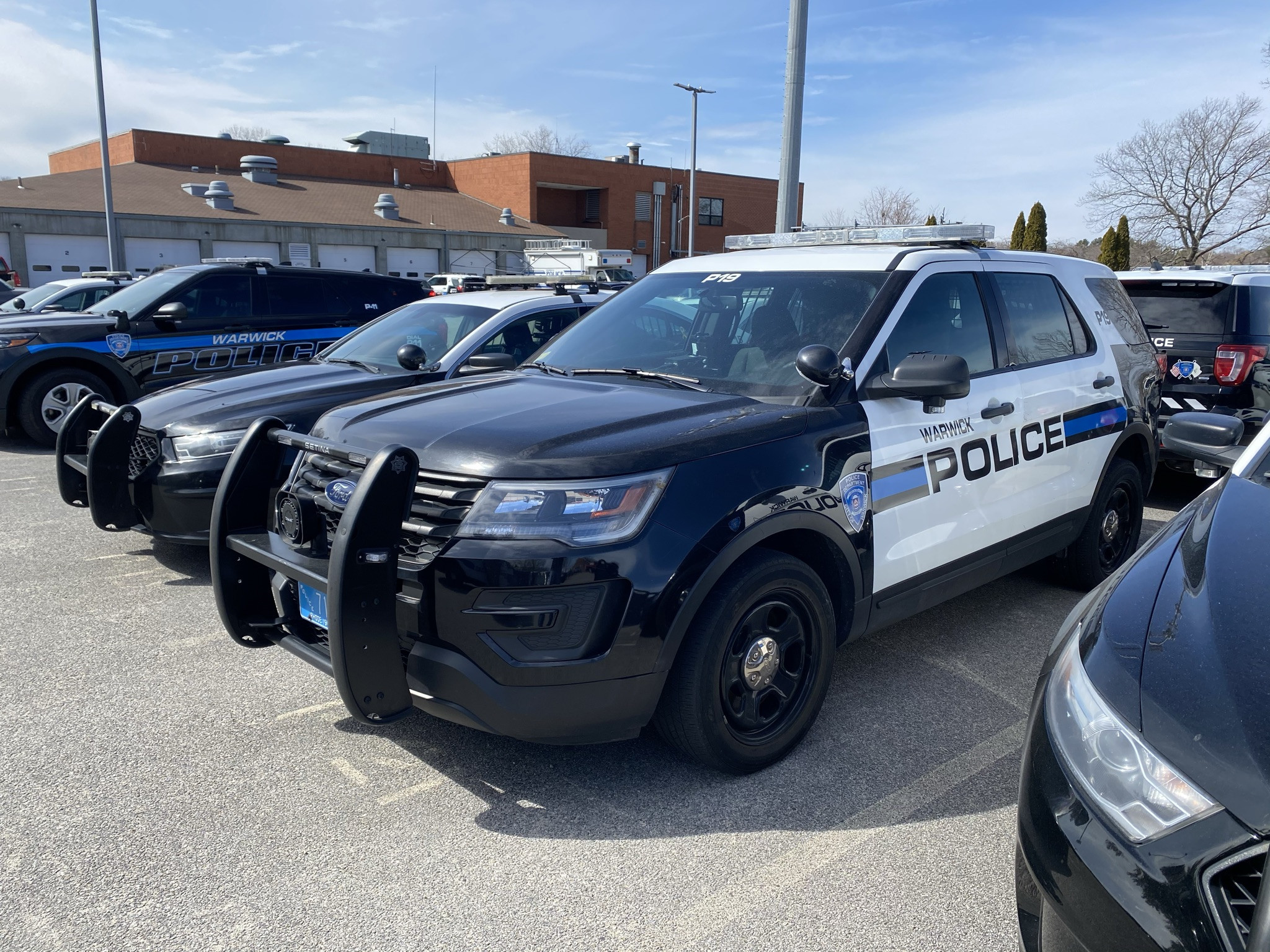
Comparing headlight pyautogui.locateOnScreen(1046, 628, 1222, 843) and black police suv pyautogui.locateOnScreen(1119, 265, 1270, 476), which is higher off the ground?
black police suv pyautogui.locateOnScreen(1119, 265, 1270, 476)

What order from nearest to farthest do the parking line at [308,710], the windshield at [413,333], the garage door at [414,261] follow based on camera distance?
1. the parking line at [308,710]
2. the windshield at [413,333]
3. the garage door at [414,261]

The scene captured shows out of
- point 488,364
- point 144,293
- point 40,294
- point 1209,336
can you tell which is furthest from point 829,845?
point 40,294

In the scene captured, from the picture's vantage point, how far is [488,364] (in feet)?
16.0

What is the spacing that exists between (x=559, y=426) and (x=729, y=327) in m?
1.19

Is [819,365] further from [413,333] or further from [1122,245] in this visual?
[1122,245]

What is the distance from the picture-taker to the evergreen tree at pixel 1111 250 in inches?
1276

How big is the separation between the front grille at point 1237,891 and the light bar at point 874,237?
3436 mm

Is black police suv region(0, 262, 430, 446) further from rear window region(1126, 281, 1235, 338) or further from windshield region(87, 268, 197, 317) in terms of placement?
rear window region(1126, 281, 1235, 338)

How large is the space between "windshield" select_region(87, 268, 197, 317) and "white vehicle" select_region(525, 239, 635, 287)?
1249cm

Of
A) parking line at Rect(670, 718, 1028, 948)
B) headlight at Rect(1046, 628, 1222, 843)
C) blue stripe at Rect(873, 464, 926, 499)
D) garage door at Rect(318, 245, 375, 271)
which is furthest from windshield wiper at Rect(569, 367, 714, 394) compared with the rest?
garage door at Rect(318, 245, 375, 271)

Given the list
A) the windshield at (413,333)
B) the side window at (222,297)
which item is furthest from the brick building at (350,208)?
the windshield at (413,333)

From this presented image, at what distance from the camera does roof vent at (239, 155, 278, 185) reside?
135 ft

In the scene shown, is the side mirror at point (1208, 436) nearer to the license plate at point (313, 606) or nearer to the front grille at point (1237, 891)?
the front grille at point (1237, 891)

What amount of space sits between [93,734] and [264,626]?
0.83 m
